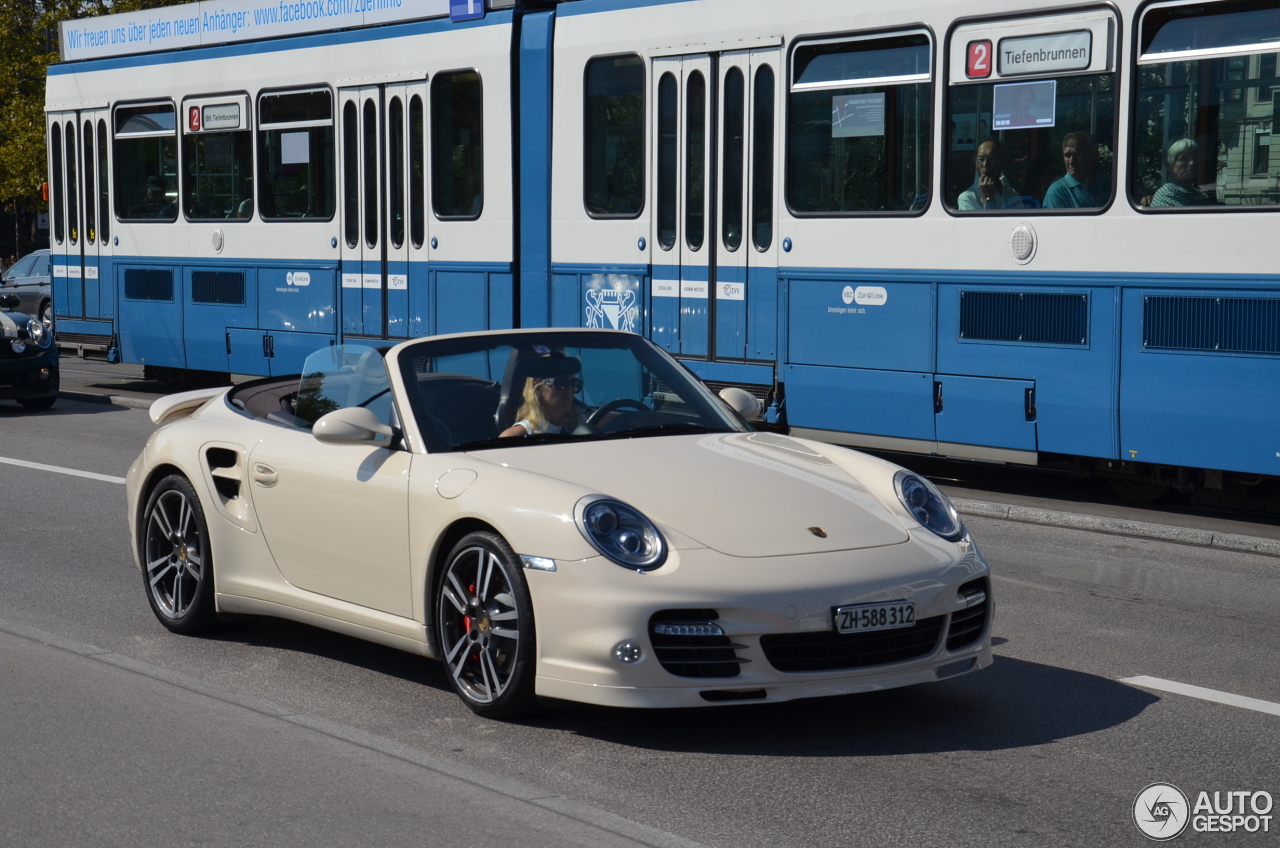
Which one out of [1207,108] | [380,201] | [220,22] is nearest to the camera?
[1207,108]

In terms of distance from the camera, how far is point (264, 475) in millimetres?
6414

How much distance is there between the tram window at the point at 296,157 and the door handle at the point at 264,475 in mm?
9229

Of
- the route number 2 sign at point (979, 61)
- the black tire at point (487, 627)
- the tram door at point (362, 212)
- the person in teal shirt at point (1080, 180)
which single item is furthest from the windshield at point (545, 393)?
the tram door at point (362, 212)

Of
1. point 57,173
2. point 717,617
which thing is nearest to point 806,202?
point 717,617

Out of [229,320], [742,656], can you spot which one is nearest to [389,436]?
[742,656]

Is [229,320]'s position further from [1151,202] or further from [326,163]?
[1151,202]

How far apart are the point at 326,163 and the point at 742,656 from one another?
11.3m

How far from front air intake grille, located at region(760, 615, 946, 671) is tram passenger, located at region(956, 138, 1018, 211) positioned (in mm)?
5875

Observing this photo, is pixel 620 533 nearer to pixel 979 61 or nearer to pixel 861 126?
pixel 979 61

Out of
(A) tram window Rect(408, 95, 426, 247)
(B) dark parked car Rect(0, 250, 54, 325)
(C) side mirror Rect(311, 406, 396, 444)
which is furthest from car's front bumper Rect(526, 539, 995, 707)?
(B) dark parked car Rect(0, 250, 54, 325)

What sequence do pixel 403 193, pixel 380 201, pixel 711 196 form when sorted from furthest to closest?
pixel 380 201
pixel 403 193
pixel 711 196

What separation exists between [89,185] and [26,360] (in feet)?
8.75

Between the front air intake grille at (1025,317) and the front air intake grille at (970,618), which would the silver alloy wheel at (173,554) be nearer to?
the front air intake grille at (970,618)

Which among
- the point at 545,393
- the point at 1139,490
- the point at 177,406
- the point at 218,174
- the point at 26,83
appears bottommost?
the point at 1139,490
